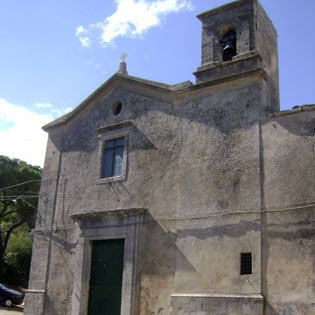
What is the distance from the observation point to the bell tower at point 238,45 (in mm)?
11461

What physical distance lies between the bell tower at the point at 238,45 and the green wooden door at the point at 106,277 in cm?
547

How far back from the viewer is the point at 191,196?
440 inches

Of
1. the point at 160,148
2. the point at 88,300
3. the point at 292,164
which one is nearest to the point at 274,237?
the point at 292,164

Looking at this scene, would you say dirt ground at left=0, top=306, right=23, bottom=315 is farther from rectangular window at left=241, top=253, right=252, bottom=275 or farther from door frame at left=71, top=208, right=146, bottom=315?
rectangular window at left=241, top=253, right=252, bottom=275

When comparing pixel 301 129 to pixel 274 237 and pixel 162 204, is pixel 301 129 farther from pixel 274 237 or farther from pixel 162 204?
pixel 162 204

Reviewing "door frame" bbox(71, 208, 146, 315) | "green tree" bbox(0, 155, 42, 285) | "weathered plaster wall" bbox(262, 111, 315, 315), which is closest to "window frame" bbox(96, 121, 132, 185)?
"door frame" bbox(71, 208, 146, 315)

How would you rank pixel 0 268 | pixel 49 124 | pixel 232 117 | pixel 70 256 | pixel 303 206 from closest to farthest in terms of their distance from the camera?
1. pixel 303 206
2. pixel 232 117
3. pixel 70 256
4. pixel 49 124
5. pixel 0 268

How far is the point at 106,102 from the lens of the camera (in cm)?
1441

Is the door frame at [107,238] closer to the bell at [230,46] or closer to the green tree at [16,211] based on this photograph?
the bell at [230,46]

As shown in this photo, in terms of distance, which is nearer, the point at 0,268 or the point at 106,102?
the point at 106,102

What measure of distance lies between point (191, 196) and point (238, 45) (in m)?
4.36

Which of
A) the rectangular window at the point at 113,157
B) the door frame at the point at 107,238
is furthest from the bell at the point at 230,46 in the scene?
the door frame at the point at 107,238

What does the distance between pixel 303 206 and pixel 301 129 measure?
1821 millimetres

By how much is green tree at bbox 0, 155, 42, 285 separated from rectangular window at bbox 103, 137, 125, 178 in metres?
11.0
